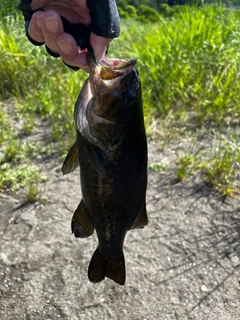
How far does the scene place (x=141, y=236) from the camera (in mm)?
3184

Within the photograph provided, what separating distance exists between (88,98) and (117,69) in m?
0.19

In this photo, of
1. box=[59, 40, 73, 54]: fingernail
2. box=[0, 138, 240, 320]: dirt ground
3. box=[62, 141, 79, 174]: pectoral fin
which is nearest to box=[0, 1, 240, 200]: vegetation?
box=[0, 138, 240, 320]: dirt ground

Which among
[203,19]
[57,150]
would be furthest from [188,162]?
[203,19]

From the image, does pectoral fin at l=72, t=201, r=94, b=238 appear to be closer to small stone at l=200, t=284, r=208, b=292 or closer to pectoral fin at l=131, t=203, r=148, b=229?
pectoral fin at l=131, t=203, r=148, b=229

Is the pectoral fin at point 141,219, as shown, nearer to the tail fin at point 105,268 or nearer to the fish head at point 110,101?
the tail fin at point 105,268

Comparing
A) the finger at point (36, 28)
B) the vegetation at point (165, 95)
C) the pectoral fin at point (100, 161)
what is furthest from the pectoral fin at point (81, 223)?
the vegetation at point (165, 95)

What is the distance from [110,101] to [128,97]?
0.07 metres

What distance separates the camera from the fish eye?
1.65 metres

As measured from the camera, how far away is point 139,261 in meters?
2.98

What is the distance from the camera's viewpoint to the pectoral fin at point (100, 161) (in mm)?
1681

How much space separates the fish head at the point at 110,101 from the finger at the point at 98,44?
0.17 metres

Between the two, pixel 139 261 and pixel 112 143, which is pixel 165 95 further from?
pixel 112 143

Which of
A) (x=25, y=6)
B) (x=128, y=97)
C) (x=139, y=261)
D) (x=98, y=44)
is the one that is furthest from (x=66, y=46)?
(x=139, y=261)

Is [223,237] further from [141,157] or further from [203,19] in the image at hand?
[203,19]
